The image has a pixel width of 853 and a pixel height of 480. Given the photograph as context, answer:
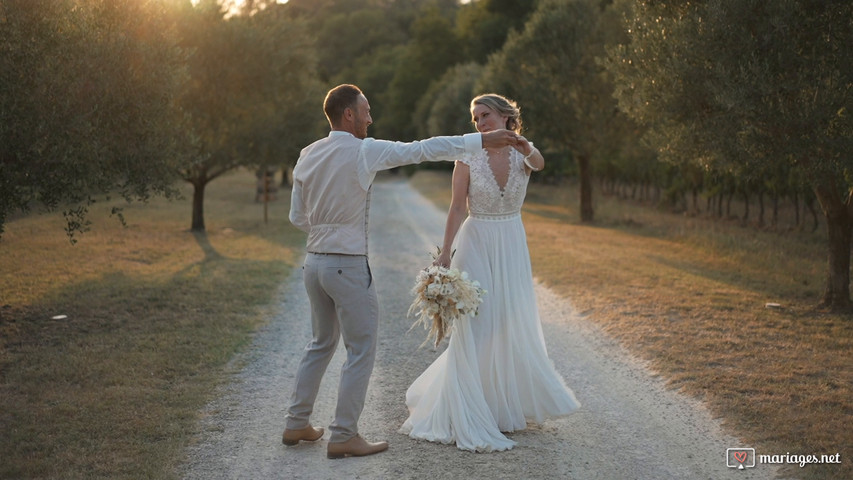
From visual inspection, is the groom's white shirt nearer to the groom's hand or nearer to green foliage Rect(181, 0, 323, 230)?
the groom's hand

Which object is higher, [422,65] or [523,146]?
[422,65]

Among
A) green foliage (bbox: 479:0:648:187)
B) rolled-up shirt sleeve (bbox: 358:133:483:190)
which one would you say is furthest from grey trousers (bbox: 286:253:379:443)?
green foliage (bbox: 479:0:648:187)

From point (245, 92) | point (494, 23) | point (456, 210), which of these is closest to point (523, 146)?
point (456, 210)

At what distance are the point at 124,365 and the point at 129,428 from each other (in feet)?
6.50

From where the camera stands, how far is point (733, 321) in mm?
9383

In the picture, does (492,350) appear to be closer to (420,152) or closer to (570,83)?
(420,152)

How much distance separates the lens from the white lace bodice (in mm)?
5621

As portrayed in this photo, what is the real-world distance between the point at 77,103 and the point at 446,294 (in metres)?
6.07

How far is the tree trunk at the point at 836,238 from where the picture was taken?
10.5 meters

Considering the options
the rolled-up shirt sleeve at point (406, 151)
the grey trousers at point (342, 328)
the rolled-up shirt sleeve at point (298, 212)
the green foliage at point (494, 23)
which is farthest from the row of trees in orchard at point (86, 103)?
the green foliage at point (494, 23)

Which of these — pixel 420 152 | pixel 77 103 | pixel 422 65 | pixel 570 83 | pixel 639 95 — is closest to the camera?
pixel 420 152

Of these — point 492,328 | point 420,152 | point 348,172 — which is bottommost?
point 492,328

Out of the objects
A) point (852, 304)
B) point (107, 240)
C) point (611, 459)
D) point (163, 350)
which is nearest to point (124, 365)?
point (163, 350)

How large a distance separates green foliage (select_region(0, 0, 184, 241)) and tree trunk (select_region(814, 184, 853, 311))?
399 inches
